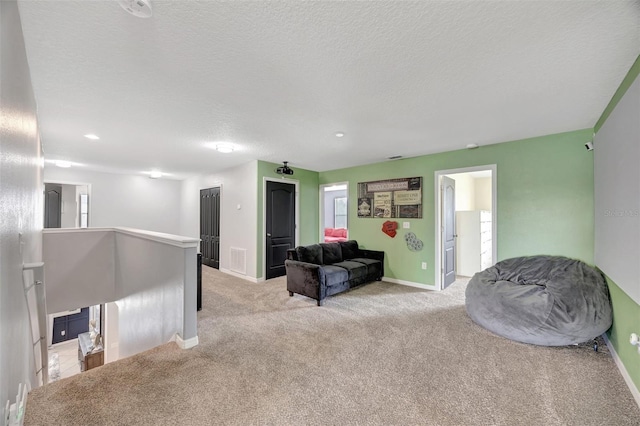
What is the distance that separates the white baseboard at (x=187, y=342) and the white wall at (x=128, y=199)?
5412 mm

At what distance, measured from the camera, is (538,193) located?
11.4 ft

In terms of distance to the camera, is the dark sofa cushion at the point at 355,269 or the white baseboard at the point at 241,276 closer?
the dark sofa cushion at the point at 355,269

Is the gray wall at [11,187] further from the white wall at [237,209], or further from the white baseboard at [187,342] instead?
the white wall at [237,209]

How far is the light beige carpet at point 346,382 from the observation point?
165 centimetres

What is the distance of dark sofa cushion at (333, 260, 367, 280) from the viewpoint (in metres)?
4.25

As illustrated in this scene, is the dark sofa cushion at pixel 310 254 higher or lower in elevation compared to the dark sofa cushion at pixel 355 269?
higher

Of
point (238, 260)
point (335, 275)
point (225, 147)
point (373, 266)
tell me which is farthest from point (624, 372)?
point (238, 260)

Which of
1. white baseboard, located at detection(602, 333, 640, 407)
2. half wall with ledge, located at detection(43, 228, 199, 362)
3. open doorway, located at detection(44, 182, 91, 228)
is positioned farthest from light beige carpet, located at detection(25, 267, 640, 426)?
open doorway, located at detection(44, 182, 91, 228)

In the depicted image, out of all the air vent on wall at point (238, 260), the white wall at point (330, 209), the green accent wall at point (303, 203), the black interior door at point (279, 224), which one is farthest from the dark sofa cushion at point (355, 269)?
the white wall at point (330, 209)

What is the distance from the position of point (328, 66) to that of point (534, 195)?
340 cm

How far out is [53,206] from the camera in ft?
21.9

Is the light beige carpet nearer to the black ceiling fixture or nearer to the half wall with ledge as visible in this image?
the half wall with ledge

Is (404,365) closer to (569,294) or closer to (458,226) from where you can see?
(569,294)

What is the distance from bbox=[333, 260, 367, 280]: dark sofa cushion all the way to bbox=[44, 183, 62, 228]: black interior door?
7513mm
